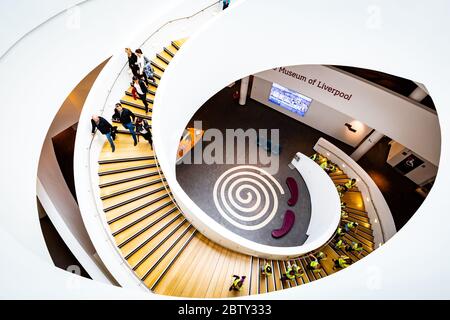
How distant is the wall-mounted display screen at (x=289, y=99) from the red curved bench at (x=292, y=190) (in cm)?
436

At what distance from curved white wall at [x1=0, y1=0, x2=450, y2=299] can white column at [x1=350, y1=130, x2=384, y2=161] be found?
5.59 meters

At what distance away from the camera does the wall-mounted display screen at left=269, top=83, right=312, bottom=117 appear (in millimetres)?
14172

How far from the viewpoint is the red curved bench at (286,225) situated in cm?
1098

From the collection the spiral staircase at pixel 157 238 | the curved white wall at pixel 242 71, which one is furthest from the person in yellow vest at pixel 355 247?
the curved white wall at pixel 242 71

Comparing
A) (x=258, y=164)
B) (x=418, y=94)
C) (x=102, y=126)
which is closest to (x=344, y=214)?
(x=258, y=164)

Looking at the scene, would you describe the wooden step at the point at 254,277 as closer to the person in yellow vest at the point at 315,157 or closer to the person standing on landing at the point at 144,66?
the person standing on landing at the point at 144,66

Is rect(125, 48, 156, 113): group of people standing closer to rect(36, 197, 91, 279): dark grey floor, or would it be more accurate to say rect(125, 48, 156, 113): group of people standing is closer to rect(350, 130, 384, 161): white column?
rect(36, 197, 91, 279): dark grey floor

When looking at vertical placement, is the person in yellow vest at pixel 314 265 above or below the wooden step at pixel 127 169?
below

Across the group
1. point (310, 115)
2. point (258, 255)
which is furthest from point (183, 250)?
point (310, 115)

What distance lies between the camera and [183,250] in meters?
6.83

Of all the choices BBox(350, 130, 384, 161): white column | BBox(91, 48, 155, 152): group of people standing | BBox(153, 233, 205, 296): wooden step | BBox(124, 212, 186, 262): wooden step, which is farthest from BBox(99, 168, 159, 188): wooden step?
BBox(350, 130, 384, 161): white column

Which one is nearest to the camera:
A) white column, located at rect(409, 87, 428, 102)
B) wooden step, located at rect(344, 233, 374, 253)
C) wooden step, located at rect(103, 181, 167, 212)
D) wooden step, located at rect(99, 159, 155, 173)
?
wooden step, located at rect(103, 181, 167, 212)
